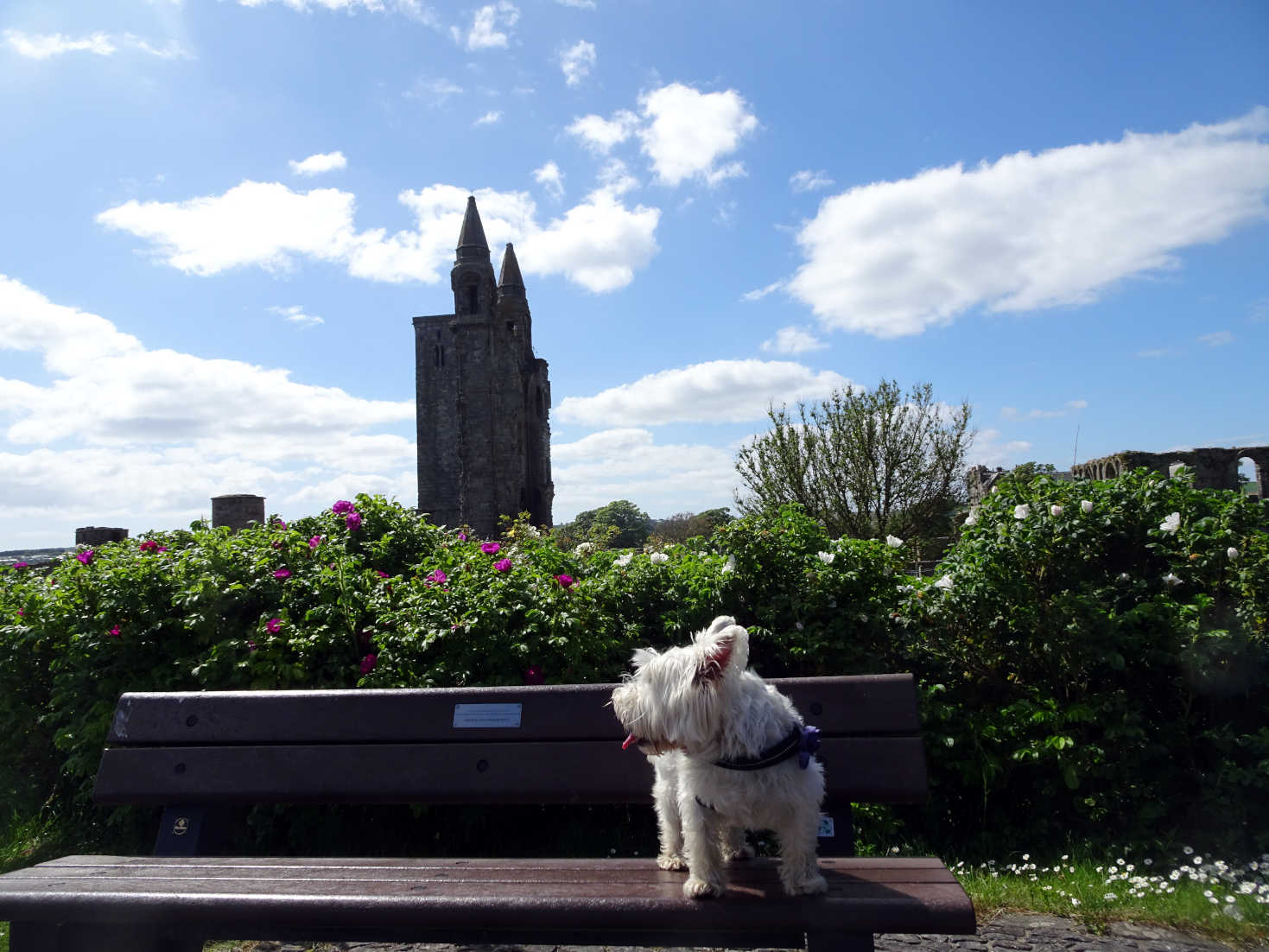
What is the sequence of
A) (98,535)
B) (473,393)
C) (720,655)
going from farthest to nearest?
(473,393) → (98,535) → (720,655)

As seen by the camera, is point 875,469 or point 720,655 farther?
point 875,469

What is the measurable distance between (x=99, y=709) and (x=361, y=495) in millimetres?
2051

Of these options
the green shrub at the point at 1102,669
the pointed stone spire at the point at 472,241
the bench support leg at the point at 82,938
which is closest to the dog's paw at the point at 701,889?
the bench support leg at the point at 82,938

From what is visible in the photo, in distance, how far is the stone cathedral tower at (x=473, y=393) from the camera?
40.4 metres

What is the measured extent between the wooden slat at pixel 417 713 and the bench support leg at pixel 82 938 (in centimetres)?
76

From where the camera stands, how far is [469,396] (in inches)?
1615

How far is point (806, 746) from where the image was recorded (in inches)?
92.9

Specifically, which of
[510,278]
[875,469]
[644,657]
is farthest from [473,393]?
[644,657]

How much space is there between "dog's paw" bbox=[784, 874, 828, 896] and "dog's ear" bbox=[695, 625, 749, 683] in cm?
64

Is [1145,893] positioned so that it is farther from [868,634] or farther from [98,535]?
[98,535]

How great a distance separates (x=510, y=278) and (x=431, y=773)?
42.1 meters

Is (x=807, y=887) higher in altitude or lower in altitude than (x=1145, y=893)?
higher

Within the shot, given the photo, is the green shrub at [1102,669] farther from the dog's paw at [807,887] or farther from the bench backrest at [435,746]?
the dog's paw at [807,887]

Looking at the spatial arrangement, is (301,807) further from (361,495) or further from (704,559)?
(704,559)
